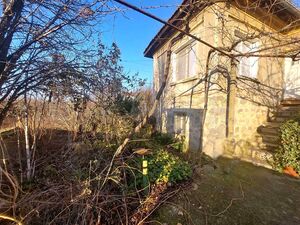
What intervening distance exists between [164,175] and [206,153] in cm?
251

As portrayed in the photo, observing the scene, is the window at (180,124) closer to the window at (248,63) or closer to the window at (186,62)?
the window at (186,62)

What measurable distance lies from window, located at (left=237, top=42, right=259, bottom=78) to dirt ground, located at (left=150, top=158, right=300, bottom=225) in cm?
327

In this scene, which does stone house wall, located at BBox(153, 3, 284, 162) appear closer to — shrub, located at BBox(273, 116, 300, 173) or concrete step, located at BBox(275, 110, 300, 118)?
concrete step, located at BBox(275, 110, 300, 118)

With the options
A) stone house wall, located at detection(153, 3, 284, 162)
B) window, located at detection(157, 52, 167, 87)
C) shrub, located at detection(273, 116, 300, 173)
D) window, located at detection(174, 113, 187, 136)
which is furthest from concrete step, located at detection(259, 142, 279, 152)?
window, located at detection(157, 52, 167, 87)

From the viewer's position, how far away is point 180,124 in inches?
325

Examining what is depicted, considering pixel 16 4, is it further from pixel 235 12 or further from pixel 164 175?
pixel 235 12

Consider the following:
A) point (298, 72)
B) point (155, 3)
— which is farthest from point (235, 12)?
point (298, 72)

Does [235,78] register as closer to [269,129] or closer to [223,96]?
[223,96]

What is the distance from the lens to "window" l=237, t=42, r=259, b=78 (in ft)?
20.9

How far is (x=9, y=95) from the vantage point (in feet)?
11.4

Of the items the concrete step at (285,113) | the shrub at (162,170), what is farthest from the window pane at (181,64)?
the shrub at (162,170)

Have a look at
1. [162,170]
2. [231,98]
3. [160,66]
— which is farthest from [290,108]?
[160,66]

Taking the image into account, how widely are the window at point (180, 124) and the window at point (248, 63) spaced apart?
259cm

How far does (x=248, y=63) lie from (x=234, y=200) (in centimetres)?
481
